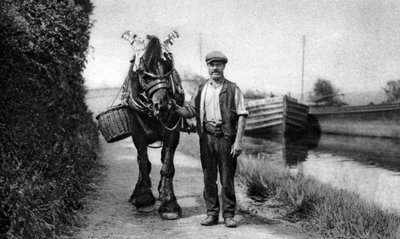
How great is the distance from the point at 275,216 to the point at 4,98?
411 cm

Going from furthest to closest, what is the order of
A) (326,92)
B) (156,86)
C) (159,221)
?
(326,92) → (159,221) → (156,86)

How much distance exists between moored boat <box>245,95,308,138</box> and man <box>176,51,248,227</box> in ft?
70.8

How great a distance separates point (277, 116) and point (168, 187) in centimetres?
2170

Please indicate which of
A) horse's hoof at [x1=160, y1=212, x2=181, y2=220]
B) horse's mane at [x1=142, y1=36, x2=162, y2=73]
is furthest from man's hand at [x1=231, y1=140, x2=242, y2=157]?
horse's mane at [x1=142, y1=36, x2=162, y2=73]

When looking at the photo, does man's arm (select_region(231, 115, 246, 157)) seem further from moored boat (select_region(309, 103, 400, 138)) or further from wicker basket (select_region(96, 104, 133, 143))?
moored boat (select_region(309, 103, 400, 138))

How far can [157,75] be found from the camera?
5512 millimetres

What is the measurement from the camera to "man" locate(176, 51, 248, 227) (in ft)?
17.1

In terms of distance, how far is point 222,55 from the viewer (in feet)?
17.3

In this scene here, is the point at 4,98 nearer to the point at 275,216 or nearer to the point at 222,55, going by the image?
the point at 222,55

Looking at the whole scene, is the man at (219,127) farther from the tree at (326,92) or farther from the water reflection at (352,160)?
the tree at (326,92)

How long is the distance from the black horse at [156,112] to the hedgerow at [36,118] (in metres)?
1.08

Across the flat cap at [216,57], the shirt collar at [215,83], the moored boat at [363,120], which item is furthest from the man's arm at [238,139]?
the moored boat at [363,120]

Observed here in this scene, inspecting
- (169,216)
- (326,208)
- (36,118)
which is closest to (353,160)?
(326,208)

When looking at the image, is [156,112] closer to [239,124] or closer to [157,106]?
[157,106]
